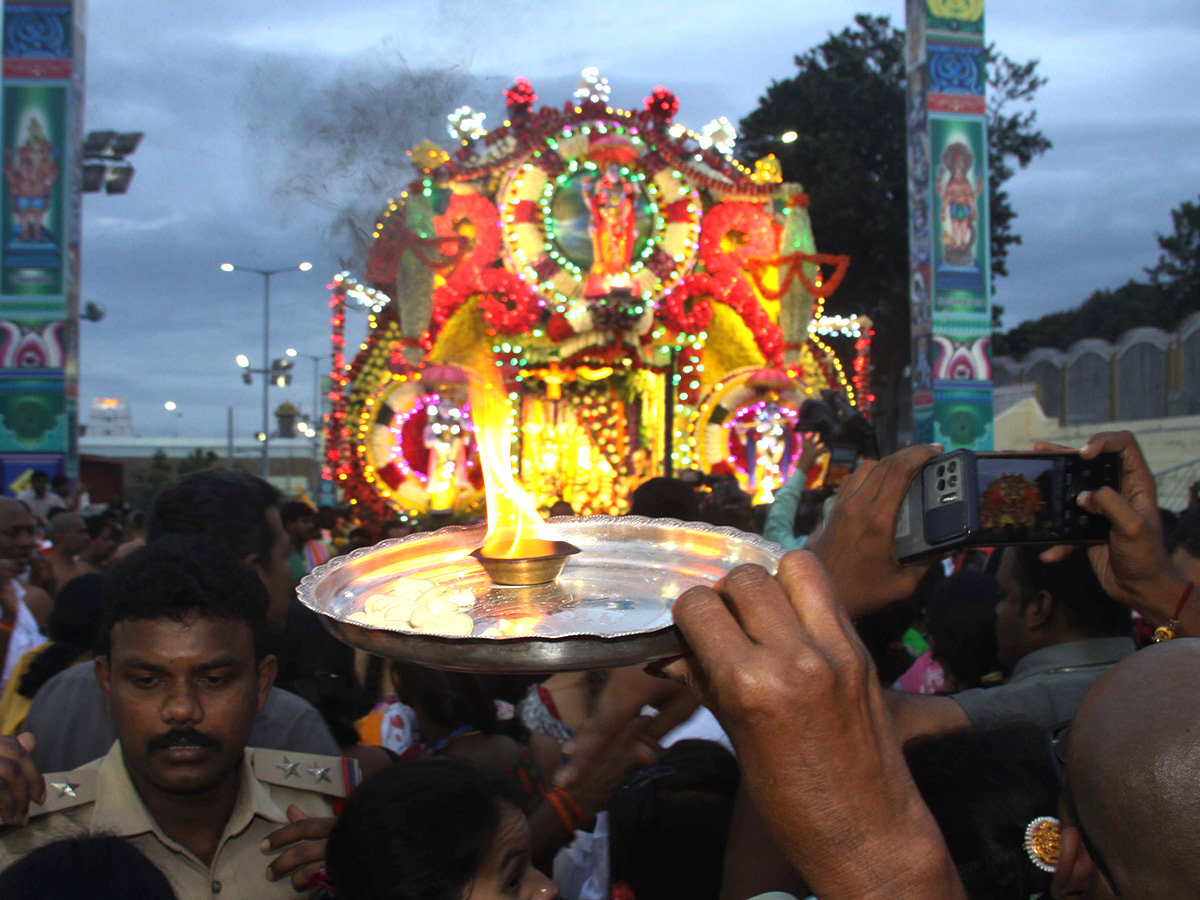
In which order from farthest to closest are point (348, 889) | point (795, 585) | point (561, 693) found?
point (561, 693) → point (348, 889) → point (795, 585)

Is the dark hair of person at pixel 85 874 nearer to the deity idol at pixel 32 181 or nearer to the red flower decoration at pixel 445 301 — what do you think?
the deity idol at pixel 32 181

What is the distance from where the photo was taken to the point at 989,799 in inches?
63.5

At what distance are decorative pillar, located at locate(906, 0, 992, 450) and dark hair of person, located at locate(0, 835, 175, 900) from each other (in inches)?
582

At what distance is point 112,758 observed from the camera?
2.06 meters

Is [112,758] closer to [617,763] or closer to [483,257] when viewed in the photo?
[617,763]

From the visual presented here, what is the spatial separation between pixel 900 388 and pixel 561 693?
28.8 meters

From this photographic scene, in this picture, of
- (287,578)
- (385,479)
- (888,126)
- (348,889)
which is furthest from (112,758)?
(888,126)

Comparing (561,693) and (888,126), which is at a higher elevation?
(888,126)

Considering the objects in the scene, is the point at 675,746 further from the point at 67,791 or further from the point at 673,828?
the point at 67,791

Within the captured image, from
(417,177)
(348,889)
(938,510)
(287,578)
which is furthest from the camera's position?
Answer: (417,177)

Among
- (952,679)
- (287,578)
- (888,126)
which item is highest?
(888,126)

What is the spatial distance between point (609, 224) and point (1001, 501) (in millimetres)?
15290

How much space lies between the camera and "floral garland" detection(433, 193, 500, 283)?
1670 cm

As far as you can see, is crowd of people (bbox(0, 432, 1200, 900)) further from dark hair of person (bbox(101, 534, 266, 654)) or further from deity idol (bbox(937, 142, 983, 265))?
deity idol (bbox(937, 142, 983, 265))
